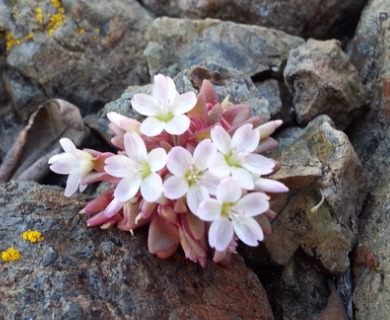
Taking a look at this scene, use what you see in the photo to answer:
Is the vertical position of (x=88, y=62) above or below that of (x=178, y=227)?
below

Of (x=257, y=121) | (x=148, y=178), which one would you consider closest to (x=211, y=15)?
(x=257, y=121)

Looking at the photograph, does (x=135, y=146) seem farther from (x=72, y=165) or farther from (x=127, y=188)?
(x=72, y=165)

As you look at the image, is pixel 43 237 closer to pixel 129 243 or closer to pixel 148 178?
pixel 129 243

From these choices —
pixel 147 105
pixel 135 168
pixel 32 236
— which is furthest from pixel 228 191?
pixel 32 236

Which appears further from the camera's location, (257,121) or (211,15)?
(211,15)

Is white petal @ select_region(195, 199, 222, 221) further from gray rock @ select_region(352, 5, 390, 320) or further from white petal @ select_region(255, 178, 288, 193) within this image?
gray rock @ select_region(352, 5, 390, 320)

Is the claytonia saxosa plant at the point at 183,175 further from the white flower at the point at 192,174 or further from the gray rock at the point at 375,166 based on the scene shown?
the gray rock at the point at 375,166

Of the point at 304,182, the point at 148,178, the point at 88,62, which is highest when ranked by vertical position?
the point at 148,178
